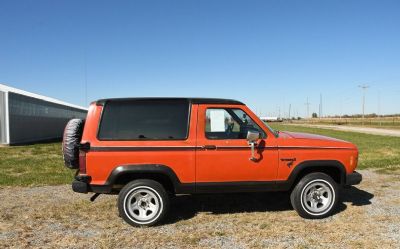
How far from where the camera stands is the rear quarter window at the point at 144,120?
5727 mm

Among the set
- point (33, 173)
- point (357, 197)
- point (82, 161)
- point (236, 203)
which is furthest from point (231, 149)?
point (33, 173)

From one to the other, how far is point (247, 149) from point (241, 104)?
0.74 m

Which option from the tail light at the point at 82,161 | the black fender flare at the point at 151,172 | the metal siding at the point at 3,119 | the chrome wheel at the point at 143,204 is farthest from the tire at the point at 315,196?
the metal siding at the point at 3,119

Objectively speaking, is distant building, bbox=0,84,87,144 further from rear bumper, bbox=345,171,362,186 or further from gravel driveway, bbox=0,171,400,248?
rear bumper, bbox=345,171,362,186

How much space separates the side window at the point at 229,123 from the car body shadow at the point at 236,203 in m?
1.43

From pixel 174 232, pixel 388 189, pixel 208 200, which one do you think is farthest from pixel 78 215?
pixel 388 189

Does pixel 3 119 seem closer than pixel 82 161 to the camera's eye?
No

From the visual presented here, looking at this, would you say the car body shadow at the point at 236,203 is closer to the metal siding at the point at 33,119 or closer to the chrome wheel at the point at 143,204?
the chrome wheel at the point at 143,204

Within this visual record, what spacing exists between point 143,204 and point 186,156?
99 cm

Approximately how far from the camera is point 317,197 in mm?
6164

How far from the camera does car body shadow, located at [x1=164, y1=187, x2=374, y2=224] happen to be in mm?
6574

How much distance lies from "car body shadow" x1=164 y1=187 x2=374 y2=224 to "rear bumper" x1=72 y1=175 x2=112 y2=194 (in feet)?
3.59

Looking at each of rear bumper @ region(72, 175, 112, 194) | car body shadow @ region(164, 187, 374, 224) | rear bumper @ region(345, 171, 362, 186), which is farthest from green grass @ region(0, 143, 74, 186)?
rear bumper @ region(345, 171, 362, 186)

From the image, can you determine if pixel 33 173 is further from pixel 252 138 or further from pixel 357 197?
pixel 357 197
